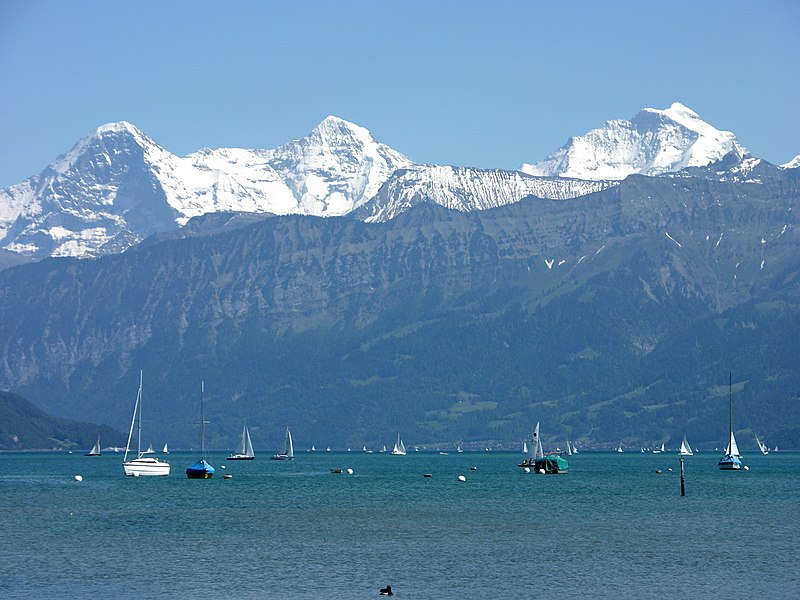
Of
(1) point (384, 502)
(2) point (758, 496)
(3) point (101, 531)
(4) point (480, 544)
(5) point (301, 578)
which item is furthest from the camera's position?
(2) point (758, 496)

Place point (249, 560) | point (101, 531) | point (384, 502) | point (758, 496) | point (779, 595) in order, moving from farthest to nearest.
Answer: point (758, 496) < point (384, 502) < point (101, 531) < point (249, 560) < point (779, 595)

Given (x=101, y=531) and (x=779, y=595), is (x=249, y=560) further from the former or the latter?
(x=779, y=595)

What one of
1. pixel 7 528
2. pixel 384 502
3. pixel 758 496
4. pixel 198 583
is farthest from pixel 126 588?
pixel 758 496

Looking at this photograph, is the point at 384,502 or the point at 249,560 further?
the point at 384,502

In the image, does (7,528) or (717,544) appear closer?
(717,544)

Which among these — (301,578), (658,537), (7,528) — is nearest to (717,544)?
(658,537)

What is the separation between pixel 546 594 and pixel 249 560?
27.1 m

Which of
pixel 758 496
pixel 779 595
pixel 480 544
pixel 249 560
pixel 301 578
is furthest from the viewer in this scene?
pixel 758 496

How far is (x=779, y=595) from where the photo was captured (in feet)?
313

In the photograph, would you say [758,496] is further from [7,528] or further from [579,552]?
[7,528]

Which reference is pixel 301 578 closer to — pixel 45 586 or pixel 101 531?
pixel 45 586

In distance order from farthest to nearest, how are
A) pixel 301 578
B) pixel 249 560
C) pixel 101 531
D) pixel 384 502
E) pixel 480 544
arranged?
pixel 384 502
pixel 101 531
pixel 480 544
pixel 249 560
pixel 301 578

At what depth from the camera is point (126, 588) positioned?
9775 cm

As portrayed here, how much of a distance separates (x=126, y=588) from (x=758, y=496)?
12138 centimetres
